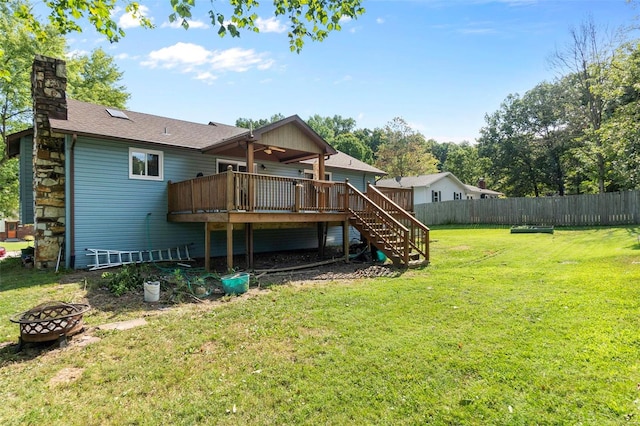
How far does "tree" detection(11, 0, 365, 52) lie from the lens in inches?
169

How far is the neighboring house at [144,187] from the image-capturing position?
908cm

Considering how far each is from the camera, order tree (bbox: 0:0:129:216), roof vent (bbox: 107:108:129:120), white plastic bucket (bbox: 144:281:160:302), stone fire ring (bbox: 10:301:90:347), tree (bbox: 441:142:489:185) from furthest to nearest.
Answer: tree (bbox: 441:142:489:185), tree (bbox: 0:0:129:216), roof vent (bbox: 107:108:129:120), white plastic bucket (bbox: 144:281:160:302), stone fire ring (bbox: 10:301:90:347)

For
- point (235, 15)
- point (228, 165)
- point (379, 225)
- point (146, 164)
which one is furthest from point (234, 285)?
point (228, 165)

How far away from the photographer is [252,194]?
343 inches

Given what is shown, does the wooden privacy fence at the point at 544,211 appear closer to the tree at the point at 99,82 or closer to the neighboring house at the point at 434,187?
the neighboring house at the point at 434,187

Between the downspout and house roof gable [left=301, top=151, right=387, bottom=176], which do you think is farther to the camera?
house roof gable [left=301, top=151, right=387, bottom=176]

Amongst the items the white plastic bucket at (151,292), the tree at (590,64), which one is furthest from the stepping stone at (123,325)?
the tree at (590,64)

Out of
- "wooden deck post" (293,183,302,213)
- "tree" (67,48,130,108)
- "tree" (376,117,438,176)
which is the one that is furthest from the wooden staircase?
"tree" (376,117,438,176)

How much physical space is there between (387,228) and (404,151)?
3207 centimetres

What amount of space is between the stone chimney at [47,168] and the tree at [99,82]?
15.5 meters

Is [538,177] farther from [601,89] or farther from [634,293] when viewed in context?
[634,293]

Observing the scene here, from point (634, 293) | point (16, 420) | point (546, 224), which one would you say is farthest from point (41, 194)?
point (546, 224)

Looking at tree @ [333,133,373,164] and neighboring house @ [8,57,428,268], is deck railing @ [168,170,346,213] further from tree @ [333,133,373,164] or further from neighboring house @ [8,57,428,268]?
tree @ [333,133,373,164]

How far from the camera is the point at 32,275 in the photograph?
28.1 feet
